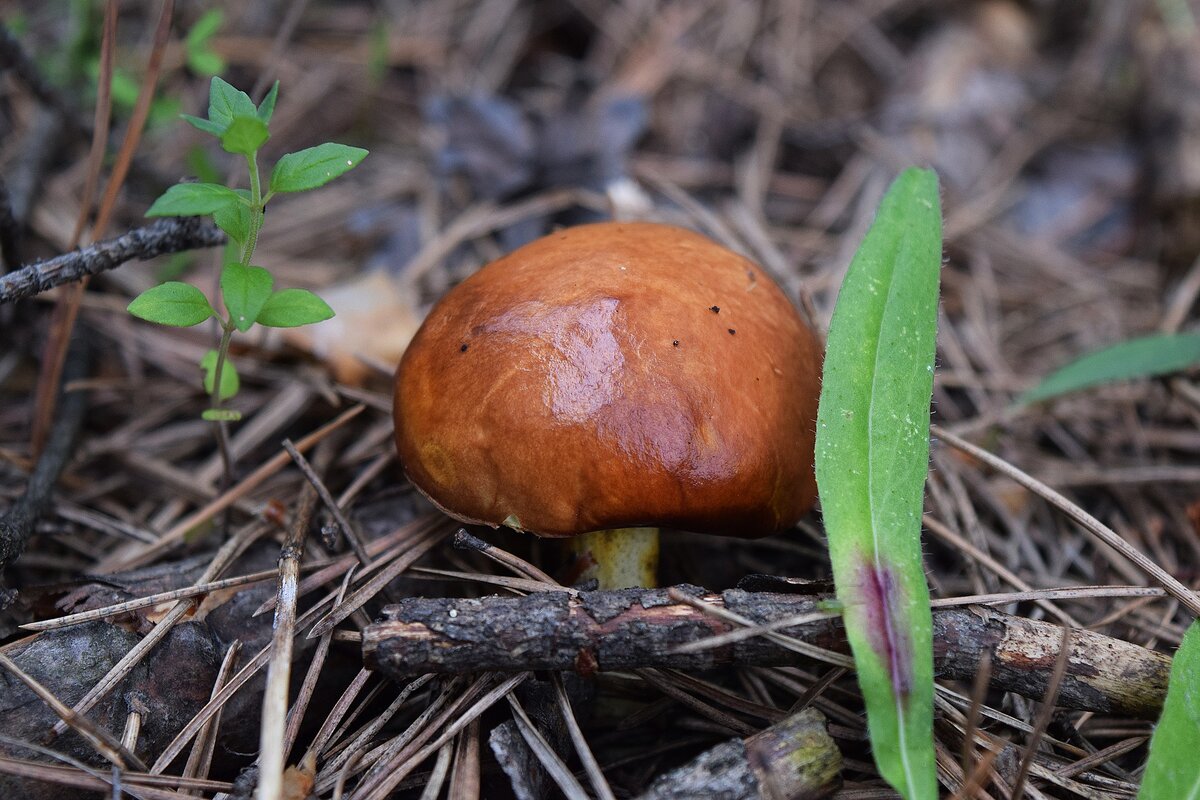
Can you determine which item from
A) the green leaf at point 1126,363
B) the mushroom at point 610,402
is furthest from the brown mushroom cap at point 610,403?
the green leaf at point 1126,363

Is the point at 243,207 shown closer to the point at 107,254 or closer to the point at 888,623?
the point at 107,254

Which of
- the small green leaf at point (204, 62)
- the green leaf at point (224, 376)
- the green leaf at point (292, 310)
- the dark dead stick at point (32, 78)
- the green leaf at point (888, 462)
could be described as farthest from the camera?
the small green leaf at point (204, 62)

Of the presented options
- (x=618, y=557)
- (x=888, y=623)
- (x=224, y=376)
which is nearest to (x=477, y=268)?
(x=224, y=376)

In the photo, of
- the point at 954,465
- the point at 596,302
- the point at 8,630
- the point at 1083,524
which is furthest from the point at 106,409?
the point at 1083,524

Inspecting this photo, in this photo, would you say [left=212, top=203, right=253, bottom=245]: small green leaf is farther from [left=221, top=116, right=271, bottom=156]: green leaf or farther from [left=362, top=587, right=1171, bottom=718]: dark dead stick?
[left=362, top=587, right=1171, bottom=718]: dark dead stick

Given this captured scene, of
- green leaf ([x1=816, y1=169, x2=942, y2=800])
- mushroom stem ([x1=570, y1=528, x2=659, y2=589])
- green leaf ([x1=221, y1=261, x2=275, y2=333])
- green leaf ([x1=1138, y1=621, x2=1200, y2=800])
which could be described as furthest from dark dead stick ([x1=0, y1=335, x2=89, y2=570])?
green leaf ([x1=1138, y1=621, x2=1200, y2=800])

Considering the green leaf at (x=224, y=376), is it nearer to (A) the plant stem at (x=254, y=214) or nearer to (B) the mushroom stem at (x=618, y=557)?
(A) the plant stem at (x=254, y=214)
